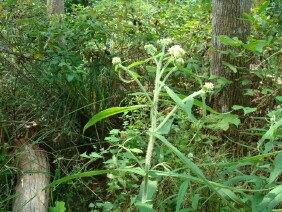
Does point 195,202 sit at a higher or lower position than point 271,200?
lower

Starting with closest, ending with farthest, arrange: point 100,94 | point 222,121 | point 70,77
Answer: point 222,121 → point 70,77 → point 100,94

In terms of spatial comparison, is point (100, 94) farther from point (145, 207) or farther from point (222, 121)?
point (145, 207)

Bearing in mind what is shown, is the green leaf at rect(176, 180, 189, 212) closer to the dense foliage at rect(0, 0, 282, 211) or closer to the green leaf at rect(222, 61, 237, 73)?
the dense foliage at rect(0, 0, 282, 211)

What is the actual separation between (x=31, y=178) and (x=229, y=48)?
2.23m

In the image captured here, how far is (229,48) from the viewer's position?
14.3 feet

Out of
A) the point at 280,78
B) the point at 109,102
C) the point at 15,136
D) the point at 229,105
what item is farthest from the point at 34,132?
the point at 280,78

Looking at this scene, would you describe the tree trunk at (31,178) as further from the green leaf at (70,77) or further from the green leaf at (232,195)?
the green leaf at (232,195)

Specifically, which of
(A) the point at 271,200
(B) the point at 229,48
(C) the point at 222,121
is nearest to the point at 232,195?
(A) the point at 271,200

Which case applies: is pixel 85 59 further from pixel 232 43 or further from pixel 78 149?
pixel 232 43

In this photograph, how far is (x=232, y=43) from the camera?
3926mm

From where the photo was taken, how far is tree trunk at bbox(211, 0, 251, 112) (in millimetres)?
4297

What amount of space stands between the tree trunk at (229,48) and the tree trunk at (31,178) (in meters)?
1.78

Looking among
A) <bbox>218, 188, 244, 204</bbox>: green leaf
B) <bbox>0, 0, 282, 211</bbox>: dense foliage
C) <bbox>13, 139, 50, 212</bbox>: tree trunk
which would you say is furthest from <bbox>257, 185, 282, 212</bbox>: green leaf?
<bbox>13, 139, 50, 212</bbox>: tree trunk

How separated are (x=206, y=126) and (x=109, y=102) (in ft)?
3.44
